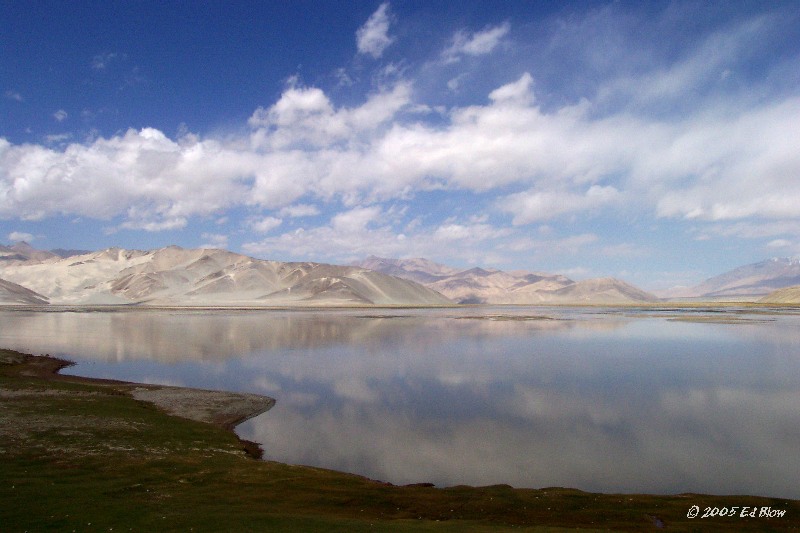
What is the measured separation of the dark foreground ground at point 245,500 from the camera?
11.3m

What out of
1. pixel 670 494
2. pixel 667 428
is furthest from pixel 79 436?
pixel 667 428

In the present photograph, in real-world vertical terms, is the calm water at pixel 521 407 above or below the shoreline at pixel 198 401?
below

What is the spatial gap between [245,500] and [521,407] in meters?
16.1

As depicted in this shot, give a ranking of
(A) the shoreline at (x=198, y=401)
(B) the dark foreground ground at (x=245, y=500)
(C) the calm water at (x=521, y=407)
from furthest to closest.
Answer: (A) the shoreline at (x=198, y=401), (C) the calm water at (x=521, y=407), (B) the dark foreground ground at (x=245, y=500)

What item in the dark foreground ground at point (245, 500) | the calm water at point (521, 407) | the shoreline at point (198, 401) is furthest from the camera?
the shoreline at point (198, 401)

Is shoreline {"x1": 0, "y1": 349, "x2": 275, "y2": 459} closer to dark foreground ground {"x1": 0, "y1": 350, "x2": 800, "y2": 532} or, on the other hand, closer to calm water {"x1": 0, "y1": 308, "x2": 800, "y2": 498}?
calm water {"x1": 0, "y1": 308, "x2": 800, "y2": 498}

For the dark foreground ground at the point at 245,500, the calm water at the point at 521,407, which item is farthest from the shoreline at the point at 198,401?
the dark foreground ground at the point at 245,500

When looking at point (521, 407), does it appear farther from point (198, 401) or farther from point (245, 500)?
point (198, 401)

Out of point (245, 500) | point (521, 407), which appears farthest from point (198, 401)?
point (521, 407)

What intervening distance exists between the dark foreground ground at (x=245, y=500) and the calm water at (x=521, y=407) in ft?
6.61

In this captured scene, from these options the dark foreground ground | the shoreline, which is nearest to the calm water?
the shoreline

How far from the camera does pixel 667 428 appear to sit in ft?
71.1

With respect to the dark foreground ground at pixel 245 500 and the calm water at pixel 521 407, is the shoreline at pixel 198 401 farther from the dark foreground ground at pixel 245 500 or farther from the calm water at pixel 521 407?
the dark foreground ground at pixel 245 500

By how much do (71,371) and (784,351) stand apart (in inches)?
2442
